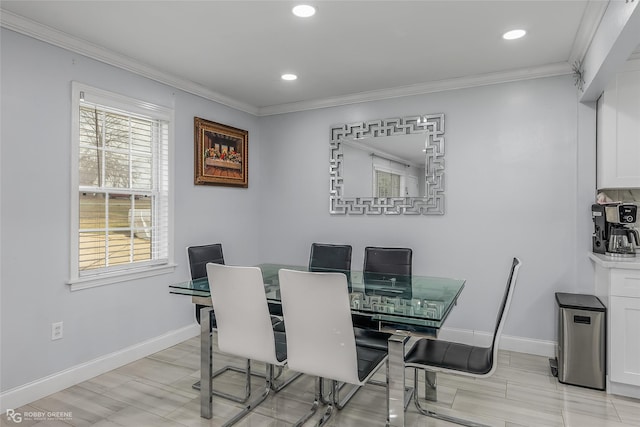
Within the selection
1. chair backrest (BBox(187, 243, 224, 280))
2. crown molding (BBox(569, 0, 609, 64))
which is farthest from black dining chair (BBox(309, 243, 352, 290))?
crown molding (BBox(569, 0, 609, 64))

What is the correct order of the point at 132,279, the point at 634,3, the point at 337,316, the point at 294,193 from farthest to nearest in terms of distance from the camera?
the point at 294,193 → the point at 132,279 → the point at 337,316 → the point at 634,3

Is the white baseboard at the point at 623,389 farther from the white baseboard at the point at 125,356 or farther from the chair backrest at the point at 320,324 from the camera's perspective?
the chair backrest at the point at 320,324

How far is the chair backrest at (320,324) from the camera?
1.89 m

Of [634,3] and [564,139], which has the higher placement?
[634,3]

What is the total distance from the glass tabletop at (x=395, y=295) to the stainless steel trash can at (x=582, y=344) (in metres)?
0.95

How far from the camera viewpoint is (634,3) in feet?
5.81

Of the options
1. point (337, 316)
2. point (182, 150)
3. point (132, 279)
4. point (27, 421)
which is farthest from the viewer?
point (182, 150)

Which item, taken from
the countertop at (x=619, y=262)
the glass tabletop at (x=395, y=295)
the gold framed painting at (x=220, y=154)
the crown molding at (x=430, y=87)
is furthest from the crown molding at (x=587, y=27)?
the gold framed painting at (x=220, y=154)

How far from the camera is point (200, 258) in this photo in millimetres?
3240

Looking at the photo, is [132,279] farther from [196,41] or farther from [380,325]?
[380,325]

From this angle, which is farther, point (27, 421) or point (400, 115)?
point (400, 115)

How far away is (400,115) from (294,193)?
1534 mm

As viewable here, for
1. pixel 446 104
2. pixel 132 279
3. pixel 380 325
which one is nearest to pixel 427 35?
pixel 446 104

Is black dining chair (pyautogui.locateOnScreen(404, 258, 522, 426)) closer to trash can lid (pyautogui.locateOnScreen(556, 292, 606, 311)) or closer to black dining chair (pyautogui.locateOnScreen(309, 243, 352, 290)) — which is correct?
trash can lid (pyautogui.locateOnScreen(556, 292, 606, 311))
